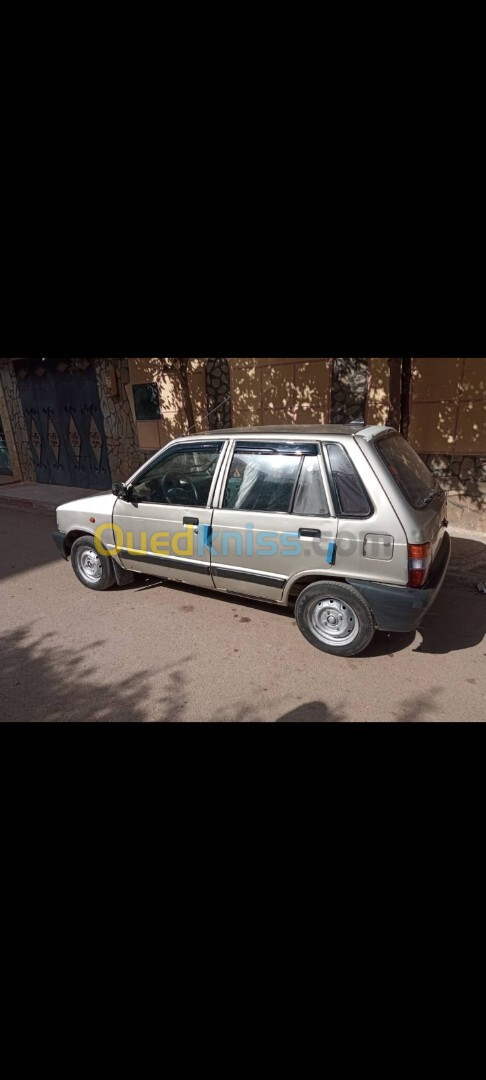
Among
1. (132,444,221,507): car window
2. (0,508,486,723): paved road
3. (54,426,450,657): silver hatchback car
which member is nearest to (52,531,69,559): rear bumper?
(0,508,486,723): paved road

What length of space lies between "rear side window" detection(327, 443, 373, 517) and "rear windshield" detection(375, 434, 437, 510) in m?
0.25

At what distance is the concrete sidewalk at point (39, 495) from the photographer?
9672 millimetres

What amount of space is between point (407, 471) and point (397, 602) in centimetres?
107

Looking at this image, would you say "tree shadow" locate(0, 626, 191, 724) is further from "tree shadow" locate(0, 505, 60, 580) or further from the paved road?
"tree shadow" locate(0, 505, 60, 580)

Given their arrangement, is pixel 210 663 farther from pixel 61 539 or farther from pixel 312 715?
pixel 61 539

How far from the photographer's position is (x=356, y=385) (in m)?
7.18

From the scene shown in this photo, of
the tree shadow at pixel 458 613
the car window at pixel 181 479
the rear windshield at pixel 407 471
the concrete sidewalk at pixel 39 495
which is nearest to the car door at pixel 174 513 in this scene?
the car window at pixel 181 479

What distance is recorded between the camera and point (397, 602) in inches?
124

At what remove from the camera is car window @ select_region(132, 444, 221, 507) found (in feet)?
12.9

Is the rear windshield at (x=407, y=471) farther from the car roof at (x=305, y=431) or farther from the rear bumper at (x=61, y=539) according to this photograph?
the rear bumper at (x=61, y=539)

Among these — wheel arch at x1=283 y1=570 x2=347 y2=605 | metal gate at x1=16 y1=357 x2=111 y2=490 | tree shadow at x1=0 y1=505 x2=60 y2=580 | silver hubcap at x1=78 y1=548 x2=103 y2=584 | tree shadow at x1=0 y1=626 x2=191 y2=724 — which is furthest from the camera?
metal gate at x1=16 y1=357 x2=111 y2=490

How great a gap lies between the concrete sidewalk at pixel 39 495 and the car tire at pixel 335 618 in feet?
21.7

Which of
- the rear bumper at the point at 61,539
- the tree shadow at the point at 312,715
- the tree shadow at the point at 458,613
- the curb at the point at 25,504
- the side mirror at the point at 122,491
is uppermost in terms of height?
the side mirror at the point at 122,491
